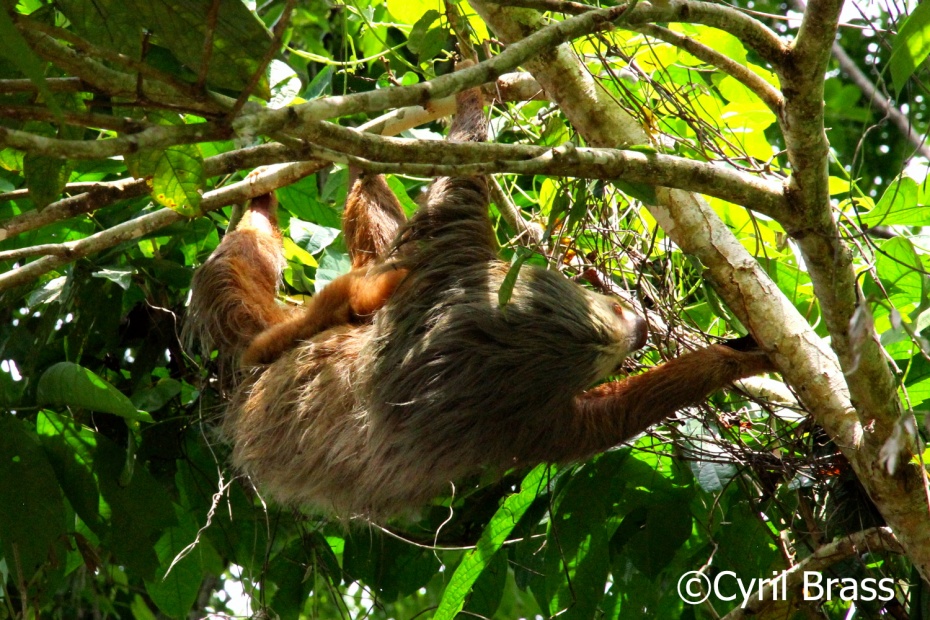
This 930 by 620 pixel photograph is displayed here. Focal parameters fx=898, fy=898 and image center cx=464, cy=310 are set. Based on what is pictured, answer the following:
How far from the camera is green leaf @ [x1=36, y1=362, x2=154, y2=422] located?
3064 mm

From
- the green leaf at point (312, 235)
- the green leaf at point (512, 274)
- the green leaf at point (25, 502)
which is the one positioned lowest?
the green leaf at point (25, 502)

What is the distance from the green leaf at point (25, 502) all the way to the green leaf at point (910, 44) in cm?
299

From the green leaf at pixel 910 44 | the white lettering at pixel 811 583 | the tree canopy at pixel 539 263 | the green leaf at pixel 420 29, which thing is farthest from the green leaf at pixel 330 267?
the green leaf at pixel 910 44

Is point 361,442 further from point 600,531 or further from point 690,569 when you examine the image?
point 690,569

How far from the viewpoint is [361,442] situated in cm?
367

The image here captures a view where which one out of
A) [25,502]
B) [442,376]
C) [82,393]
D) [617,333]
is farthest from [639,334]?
[25,502]

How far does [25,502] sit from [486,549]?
5.70ft

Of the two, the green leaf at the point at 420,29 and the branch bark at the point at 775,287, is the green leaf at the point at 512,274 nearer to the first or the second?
the branch bark at the point at 775,287

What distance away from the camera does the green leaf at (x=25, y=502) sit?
10.3 ft

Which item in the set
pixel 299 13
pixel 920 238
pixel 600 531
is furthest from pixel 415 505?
pixel 299 13

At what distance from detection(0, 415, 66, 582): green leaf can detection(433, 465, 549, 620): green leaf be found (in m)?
1.48

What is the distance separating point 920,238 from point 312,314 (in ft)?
8.24

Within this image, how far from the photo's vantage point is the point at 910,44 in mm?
2154

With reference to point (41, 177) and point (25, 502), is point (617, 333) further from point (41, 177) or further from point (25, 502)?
point (25, 502)
